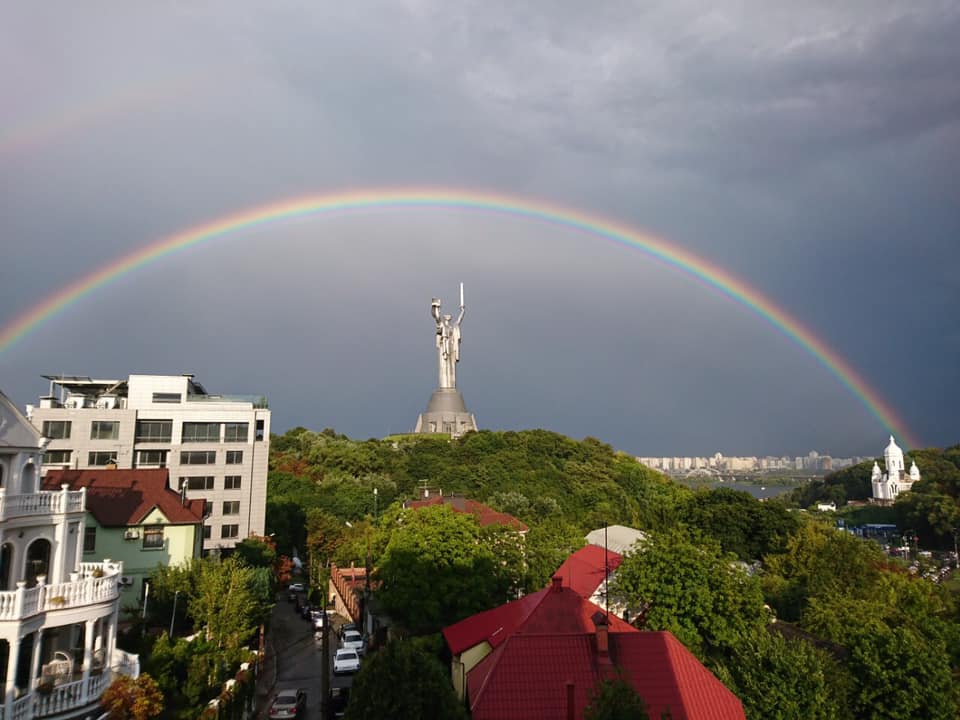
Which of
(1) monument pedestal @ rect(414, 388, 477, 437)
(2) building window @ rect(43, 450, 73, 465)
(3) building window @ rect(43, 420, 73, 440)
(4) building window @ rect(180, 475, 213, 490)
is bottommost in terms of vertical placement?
(4) building window @ rect(180, 475, 213, 490)

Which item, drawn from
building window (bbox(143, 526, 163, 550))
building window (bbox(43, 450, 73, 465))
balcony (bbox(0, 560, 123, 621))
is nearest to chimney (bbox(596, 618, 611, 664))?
balcony (bbox(0, 560, 123, 621))

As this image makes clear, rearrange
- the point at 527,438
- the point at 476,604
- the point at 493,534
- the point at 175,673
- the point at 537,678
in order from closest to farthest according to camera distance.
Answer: the point at 537,678 → the point at 175,673 → the point at 476,604 → the point at 493,534 → the point at 527,438

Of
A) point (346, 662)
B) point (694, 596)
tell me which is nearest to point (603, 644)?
point (694, 596)

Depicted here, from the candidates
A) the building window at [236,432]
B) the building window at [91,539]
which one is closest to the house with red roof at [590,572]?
the building window at [91,539]

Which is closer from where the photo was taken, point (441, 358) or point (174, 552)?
point (174, 552)

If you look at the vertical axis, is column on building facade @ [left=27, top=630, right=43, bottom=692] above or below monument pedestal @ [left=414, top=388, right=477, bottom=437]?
below

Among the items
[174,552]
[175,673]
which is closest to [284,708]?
[175,673]

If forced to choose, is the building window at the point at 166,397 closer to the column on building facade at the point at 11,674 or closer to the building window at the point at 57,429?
the building window at the point at 57,429

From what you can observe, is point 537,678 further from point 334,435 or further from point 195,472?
point 334,435

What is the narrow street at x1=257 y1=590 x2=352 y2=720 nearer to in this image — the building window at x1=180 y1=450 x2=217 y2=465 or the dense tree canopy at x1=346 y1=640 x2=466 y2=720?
the dense tree canopy at x1=346 y1=640 x2=466 y2=720
